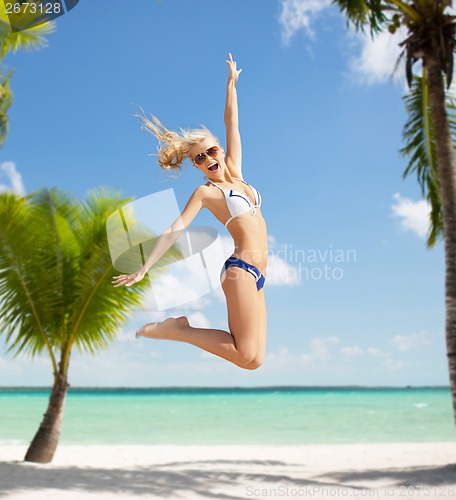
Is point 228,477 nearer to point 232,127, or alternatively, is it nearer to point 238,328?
point 232,127

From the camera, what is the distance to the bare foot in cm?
282

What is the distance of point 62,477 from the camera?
37.1 feet

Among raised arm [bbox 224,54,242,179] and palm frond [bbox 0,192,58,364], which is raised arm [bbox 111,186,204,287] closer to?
raised arm [bbox 224,54,242,179]

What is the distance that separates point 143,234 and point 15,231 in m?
8.86

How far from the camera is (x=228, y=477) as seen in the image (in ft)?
39.9

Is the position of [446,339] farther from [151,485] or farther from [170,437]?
[170,437]

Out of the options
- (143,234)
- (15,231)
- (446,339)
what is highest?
(15,231)

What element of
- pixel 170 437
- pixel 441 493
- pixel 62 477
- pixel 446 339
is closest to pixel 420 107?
pixel 446 339

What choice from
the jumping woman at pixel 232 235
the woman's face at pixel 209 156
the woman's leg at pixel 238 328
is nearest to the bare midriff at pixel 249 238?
the jumping woman at pixel 232 235

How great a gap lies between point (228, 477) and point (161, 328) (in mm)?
10149

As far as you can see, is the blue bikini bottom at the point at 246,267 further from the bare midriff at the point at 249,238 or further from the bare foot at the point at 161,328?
the bare foot at the point at 161,328

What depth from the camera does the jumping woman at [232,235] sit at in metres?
2.63

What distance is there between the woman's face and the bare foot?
709mm

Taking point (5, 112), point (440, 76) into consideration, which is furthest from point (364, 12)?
point (5, 112)
